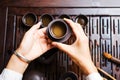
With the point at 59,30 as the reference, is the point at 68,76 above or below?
below

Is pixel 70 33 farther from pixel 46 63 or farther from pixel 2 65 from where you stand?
pixel 2 65

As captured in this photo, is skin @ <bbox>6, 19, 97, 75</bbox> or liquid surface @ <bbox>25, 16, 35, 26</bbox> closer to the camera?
skin @ <bbox>6, 19, 97, 75</bbox>

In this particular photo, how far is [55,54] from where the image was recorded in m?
1.10

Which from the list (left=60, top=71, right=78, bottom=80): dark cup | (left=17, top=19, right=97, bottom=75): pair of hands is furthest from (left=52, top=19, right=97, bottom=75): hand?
(left=60, top=71, right=78, bottom=80): dark cup

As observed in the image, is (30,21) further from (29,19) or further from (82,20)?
(82,20)

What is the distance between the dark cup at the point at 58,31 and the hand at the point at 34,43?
0.05m

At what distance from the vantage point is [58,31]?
101cm

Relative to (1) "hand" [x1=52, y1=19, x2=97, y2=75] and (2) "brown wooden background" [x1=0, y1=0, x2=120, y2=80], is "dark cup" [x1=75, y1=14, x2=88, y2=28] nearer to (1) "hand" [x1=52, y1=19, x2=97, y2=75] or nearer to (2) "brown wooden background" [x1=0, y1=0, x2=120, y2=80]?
(2) "brown wooden background" [x1=0, y1=0, x2=120, y2=80]

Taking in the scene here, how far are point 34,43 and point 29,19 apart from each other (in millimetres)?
159

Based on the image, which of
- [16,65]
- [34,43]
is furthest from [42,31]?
[16,65]

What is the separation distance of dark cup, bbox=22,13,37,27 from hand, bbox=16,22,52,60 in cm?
10

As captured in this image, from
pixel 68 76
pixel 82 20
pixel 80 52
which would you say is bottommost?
pixel 68 76

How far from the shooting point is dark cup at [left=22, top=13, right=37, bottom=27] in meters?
1.13

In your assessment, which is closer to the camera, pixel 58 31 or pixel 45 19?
pixel 58 31
